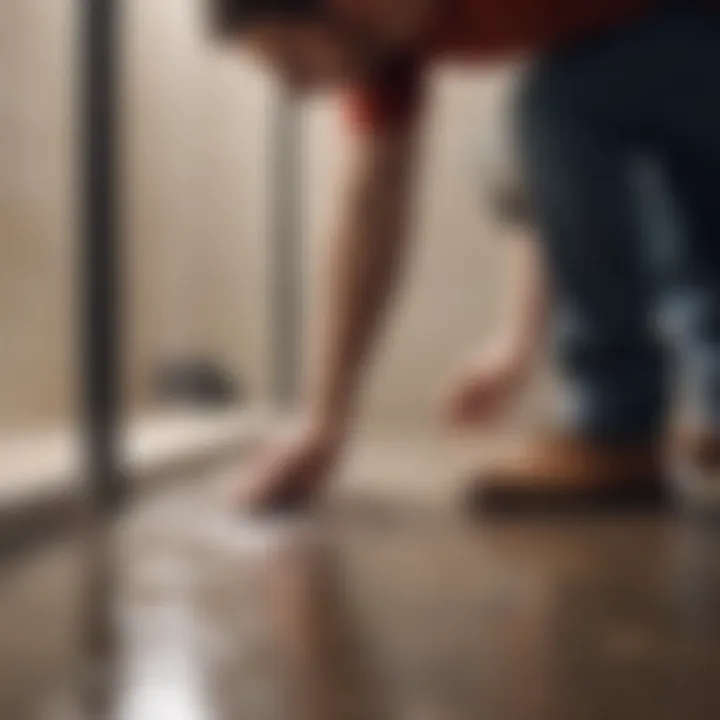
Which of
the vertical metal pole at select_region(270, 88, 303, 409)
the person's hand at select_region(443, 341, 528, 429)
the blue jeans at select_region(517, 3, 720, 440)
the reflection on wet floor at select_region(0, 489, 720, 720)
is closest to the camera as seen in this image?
the reflection on wet floor at select_region(0, 489, 720, 720)

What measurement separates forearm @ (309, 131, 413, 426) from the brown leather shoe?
0.44ft

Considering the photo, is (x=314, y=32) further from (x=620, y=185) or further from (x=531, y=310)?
(x=531, y=310)

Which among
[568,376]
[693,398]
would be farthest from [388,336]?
[568,376]

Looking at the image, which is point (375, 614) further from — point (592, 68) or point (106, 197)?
point (106, 197)

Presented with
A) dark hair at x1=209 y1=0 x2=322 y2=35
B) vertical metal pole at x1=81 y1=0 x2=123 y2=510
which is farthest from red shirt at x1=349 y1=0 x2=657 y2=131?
vertical metal pole at x1=81 y1=0 x2=123 y2=510

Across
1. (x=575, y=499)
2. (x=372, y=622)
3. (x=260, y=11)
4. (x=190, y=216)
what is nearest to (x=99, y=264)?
(x=260, y=11)

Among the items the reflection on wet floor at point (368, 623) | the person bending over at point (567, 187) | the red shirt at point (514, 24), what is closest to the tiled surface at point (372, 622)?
the reflection on wet floor at point (368, 623)

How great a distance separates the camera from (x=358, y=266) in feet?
3.15

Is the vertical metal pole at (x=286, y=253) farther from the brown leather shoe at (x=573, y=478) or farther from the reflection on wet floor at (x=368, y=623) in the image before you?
the reflection on wet floor at (x=368, y=623)

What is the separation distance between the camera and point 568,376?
3.34ft

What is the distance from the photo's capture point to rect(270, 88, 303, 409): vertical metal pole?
6.93 ft

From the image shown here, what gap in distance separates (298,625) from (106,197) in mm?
629

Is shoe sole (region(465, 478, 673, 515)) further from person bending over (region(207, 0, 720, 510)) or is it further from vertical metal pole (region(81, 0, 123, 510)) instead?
vertical metal pole (region(81, 0, 123, 510))

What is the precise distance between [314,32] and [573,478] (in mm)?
395
